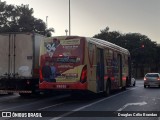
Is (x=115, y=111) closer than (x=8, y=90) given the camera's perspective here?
Yes

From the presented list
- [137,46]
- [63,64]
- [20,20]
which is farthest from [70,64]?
[137,46]

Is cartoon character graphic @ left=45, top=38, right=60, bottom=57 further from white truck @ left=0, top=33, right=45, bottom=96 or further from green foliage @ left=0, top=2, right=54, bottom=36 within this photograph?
green foliage @ left=0, top=2, right=54, bottom=36

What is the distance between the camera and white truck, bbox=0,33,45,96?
2059cm

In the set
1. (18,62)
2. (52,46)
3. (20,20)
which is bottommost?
(18,62)

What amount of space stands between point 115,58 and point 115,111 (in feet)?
33.9

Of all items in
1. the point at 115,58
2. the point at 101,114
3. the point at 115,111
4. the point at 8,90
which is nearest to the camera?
the point at 101,114

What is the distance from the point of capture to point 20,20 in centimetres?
7006

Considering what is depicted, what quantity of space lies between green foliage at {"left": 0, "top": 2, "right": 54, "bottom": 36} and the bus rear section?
49262mm

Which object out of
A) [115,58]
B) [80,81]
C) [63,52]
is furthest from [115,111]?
[115,58]

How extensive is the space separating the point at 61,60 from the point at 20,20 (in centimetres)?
5235

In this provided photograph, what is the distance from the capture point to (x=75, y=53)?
61.8 feet

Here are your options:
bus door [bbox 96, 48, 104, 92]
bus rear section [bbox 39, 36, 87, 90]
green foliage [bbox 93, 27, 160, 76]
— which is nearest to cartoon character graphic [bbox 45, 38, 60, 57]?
bus rear section [bbox 39, 36, 87, 90]

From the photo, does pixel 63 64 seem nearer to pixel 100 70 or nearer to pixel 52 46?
pixel 52 46

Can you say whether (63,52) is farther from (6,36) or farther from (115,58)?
(115,58)
